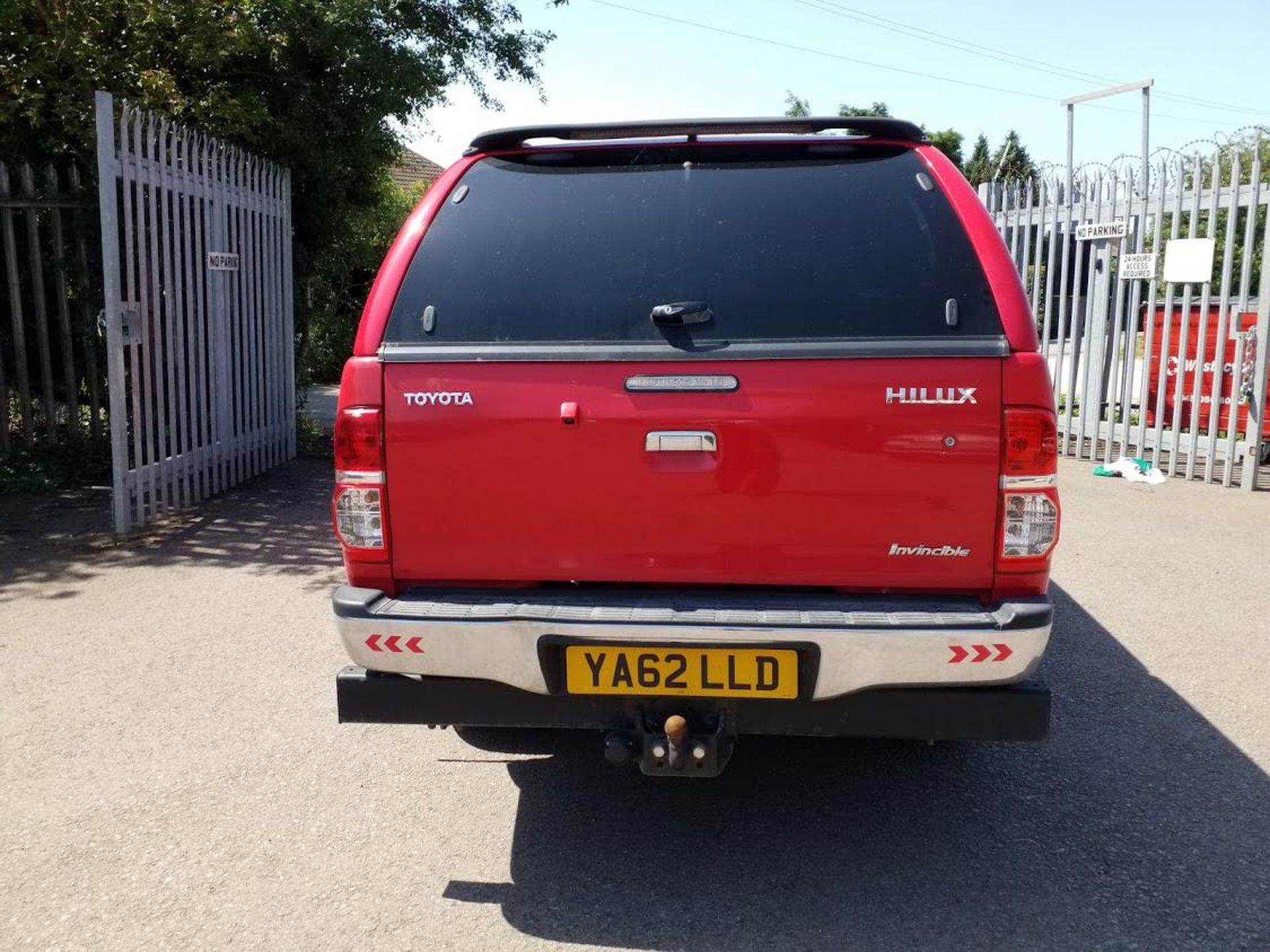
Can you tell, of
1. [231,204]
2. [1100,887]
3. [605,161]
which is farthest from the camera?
[231,204]

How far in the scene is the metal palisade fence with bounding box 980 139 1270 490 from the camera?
9.05 metres

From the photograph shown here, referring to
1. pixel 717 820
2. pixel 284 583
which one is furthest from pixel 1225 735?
pixel 284 583

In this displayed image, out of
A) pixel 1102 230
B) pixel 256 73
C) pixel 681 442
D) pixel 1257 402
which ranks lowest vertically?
pixel 1257 402

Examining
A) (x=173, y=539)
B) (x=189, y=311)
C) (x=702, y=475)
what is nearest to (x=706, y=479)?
(x=702, y=475)

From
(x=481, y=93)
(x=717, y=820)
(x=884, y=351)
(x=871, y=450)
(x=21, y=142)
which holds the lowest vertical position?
(x=717, y=820)

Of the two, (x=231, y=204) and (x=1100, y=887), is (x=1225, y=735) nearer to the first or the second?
(x=1100, y=887)

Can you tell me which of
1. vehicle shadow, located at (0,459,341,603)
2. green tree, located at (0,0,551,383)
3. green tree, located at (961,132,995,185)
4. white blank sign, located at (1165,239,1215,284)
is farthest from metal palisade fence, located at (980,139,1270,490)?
green tree, located at (961,132,995,185)

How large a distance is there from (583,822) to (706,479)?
1.25 m

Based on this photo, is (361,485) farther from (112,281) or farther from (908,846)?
(112,281)

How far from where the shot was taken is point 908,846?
337 cm

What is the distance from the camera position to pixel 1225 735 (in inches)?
167

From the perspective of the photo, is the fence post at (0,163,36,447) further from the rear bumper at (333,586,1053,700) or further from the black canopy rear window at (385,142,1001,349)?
the rear bumper at (333,586,1053,700)

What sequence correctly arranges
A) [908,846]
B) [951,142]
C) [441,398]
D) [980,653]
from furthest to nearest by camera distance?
1. [951,142]
2. [908,846]
3. [441,398]
4. [980,653]

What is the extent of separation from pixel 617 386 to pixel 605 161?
0.81 m
